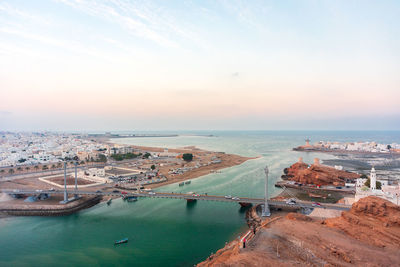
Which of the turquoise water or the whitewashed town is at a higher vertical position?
the whitewashed town

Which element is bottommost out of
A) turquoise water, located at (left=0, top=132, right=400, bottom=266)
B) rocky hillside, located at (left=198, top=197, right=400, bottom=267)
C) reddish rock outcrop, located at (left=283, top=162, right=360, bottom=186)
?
turquoise water, located at (left=0, top=132, right=400, bottom=266)

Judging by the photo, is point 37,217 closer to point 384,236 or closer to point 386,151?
point 384,236

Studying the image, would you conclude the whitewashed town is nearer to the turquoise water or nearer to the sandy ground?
the turquoise water

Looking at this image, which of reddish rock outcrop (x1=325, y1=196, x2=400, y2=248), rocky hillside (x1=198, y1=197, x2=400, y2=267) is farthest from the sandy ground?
reddish rock outcrop (x1=325, y1=196, x2=400, y2=248)

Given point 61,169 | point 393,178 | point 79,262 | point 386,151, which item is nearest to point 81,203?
point 79,262

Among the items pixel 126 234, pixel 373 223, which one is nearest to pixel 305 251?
pixel 373 223

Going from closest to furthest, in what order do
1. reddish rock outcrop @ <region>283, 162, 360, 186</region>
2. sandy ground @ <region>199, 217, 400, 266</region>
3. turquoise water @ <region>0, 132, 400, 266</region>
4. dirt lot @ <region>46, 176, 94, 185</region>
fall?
sandy ground @ <region>199, 217, 400, 266</region> < turquoise water @ <region>0, 132, 400, 266</region> < dirt lot @ <region>46, 176, 94, 185</region> < reddish rock outcrop @ <region>283, 162, 360, 186</region>

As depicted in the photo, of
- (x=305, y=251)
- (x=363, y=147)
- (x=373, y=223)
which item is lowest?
(x=363, y=147)

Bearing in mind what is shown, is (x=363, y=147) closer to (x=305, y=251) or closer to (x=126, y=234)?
(x=305, y=251)
